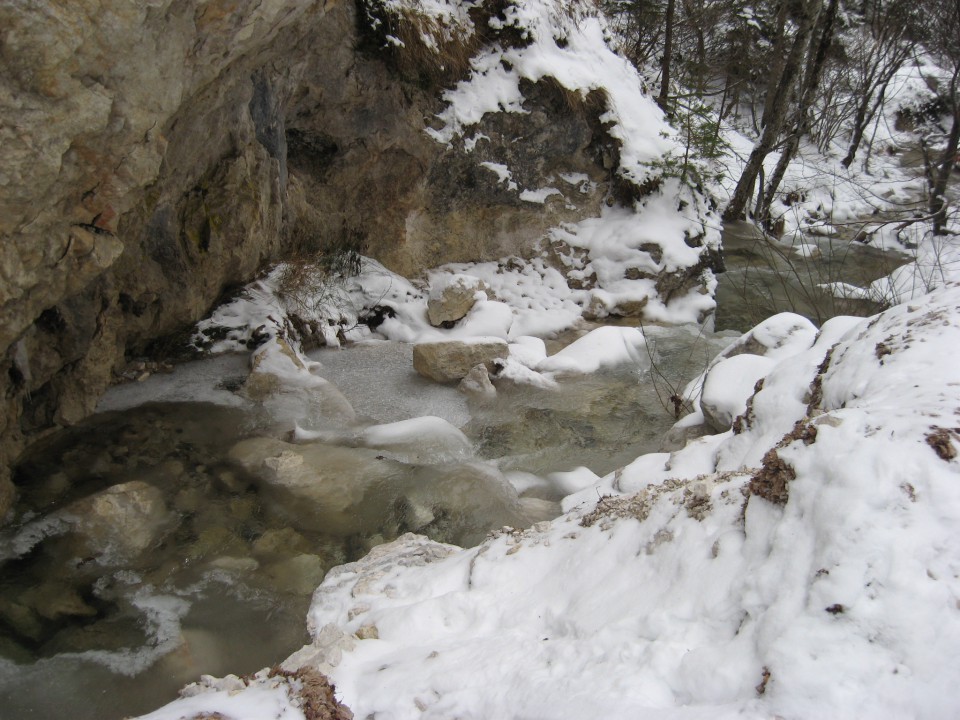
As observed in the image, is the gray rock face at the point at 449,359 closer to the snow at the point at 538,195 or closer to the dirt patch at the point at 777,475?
the snow at the point at 538,195

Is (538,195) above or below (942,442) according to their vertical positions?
above

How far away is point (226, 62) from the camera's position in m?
2.71

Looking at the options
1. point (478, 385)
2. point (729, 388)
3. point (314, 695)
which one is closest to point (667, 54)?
point (478, 385)

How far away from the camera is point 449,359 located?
4.67m

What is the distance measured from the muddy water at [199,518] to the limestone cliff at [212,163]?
343 millimetres

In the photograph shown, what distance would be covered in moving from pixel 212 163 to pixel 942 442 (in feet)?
13.7

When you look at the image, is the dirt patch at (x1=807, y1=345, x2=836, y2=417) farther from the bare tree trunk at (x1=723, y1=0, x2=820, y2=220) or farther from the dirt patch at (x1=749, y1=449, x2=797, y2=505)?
the bare tree trunk at (x1=723, y1=0, x2=820, y2=220)

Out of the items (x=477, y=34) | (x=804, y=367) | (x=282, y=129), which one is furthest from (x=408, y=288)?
(x=804, y=367)

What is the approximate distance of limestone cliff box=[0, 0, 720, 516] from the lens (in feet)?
6.30

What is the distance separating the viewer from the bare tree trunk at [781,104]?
668 centimetres

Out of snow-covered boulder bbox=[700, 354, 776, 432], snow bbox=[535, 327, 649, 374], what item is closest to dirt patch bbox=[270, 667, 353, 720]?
snow-covered boulder bbox=[700, 354, 776, 432]

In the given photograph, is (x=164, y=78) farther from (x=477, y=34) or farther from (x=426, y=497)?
(x=477, y=34)

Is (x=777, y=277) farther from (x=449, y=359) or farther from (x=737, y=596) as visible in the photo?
(x=737, y=596)

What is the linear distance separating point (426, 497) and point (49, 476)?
1.86m
